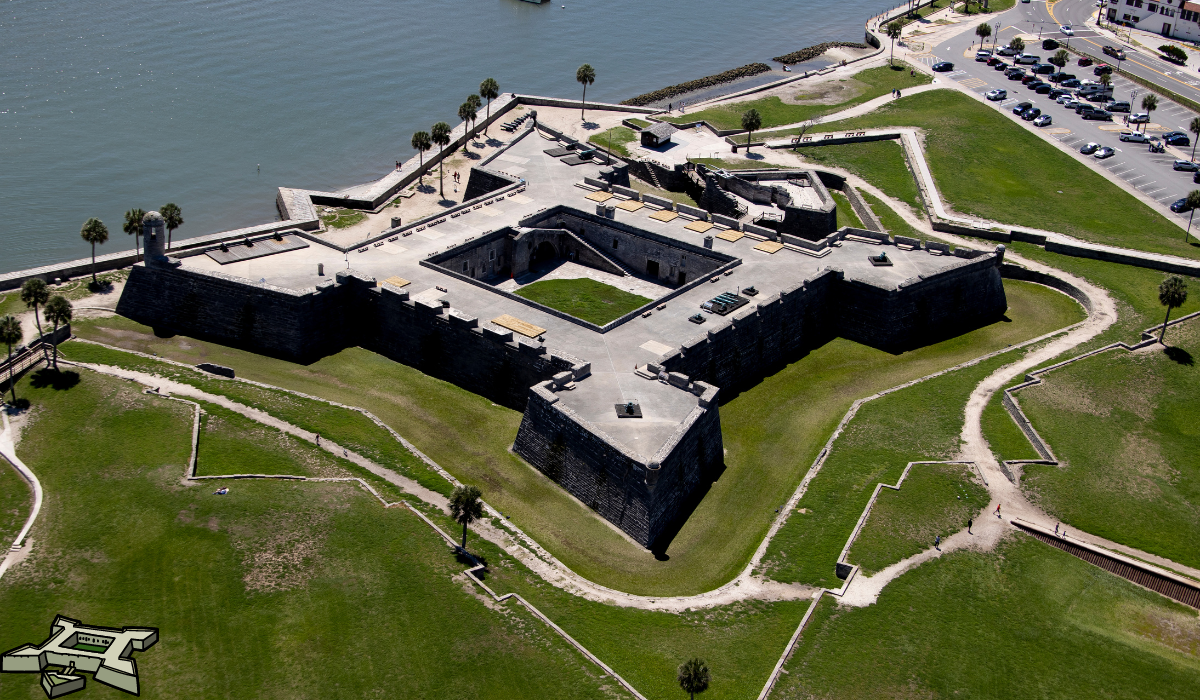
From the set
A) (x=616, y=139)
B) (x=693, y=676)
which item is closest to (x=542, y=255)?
(x=616, y=139)

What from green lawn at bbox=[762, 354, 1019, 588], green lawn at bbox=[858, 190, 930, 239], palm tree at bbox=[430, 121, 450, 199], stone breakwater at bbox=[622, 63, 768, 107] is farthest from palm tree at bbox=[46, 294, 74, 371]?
stone breakwater at bbox=[622, 63, 768, 107]

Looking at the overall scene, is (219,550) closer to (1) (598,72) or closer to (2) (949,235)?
(2) (949,235)

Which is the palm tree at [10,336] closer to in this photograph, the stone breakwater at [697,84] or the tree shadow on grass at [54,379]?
the tree shadow on grass at [54,379]

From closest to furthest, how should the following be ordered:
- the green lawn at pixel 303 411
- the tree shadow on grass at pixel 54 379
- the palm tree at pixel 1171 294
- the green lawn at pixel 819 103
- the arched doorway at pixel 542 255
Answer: the green lawn at pixel 303 411 → the tree shadow on grass at pixel 54 379 → the palm tree at pixel 1171 294 → the arched doorway at pixel 542 255 → the green lawn at pixel 819 103

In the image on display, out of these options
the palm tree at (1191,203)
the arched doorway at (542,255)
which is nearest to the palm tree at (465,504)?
the arched doorway at (542,255)

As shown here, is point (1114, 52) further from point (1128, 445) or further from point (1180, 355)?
point (1128, 445)

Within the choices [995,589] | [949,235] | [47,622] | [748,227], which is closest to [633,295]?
[748,227]
